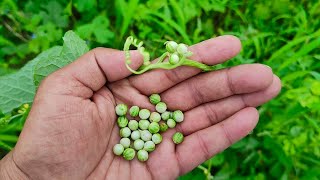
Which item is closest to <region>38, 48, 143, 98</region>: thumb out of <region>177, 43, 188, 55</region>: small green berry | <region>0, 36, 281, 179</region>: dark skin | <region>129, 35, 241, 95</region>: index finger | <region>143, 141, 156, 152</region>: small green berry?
<region>0, 36, 281, 179</region>: dark skin

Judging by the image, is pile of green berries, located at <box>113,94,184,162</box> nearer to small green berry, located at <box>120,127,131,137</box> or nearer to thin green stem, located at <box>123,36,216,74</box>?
small green berry, located at <box>120,127,131,137</box>

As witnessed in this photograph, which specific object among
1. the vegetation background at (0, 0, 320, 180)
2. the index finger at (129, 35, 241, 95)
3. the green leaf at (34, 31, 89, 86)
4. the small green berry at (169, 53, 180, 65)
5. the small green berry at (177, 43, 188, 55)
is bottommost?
the vegetation background at (0, 0, 320, 180)

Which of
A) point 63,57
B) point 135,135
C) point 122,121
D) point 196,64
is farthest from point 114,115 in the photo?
point 196,64

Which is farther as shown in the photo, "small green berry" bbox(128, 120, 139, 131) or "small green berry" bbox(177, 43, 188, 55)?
"small green berry" bbox(128, 120, 139, 131)

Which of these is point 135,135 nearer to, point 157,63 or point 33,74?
point 157,63

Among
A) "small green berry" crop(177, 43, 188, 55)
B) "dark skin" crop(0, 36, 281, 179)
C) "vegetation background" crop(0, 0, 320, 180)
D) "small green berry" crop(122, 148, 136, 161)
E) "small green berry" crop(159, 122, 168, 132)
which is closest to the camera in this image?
"dark skin" crop(0, 36, 281, 179)

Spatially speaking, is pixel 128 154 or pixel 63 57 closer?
pixel 128 154

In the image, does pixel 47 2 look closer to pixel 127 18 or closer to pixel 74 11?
pixel 74 11

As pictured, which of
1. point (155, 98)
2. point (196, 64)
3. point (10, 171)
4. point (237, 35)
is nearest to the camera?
point (10, 171)

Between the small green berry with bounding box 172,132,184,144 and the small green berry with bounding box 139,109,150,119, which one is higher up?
the small green berry with bounding box 139,109,150,119
